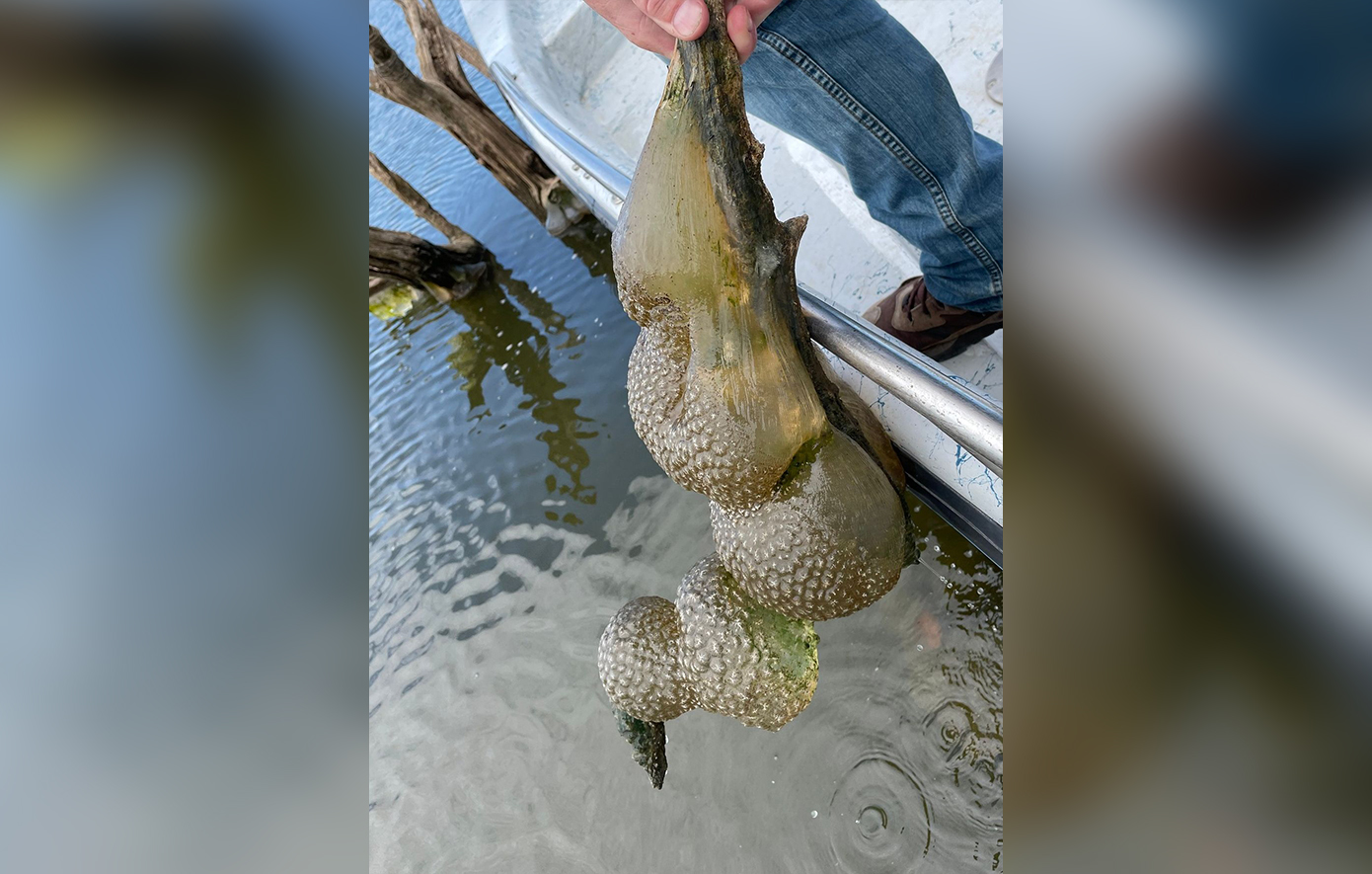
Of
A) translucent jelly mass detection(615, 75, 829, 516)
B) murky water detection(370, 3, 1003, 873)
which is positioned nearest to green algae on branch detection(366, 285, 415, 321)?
murky water detection(370, 3, 1003, 873)

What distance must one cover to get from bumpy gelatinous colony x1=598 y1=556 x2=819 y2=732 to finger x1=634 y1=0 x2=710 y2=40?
0.82 m

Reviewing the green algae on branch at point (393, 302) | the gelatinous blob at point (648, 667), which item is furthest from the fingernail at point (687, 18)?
the green algae on branch at point (393, 302)

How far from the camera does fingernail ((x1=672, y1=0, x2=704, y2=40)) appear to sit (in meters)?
0.97

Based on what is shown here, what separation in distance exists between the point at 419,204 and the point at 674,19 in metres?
3.42

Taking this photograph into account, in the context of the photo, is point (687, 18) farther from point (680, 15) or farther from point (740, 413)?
point (740, 413)

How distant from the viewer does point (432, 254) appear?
4074mm

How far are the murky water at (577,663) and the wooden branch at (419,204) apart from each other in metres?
0.40

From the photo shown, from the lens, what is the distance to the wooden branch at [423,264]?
12.9 feet

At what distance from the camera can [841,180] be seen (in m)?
2.61

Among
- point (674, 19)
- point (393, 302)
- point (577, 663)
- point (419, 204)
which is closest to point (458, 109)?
point (419, 204)

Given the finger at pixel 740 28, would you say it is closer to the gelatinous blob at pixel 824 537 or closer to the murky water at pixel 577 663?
the gelatinous blob at pixel 824 537
